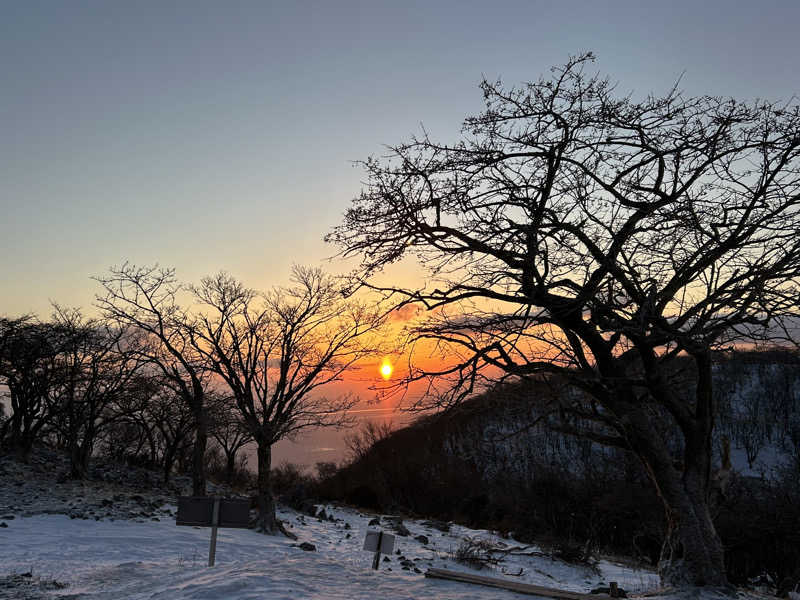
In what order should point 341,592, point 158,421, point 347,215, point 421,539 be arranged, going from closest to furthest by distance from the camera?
point 341,592 → point 347,215 → point 421,539 → point 158,421

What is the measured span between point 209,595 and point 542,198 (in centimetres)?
719

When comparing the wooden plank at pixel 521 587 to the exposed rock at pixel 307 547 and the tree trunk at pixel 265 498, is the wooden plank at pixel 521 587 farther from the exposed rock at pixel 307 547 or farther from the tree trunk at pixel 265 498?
the tree trunk at pixel 265 498

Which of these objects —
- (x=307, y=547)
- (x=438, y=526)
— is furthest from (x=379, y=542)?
(x=438, y=526)

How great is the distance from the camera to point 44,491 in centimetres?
1848

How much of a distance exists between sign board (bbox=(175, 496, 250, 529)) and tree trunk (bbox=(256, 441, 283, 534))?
8.10 m

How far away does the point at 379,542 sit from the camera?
1071 cm

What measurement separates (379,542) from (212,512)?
3068 mm

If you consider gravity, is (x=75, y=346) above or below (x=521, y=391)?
above

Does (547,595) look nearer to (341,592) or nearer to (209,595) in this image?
(341,592)

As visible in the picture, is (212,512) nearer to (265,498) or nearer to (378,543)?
(378,543)

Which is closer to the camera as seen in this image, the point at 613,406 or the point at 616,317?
the point at 616,317

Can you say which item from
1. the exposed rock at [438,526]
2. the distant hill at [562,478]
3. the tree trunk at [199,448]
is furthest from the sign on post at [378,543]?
the distant hill at [562,478]

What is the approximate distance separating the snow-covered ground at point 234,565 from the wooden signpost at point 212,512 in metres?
0.70

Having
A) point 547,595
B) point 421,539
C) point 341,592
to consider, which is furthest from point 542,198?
point 421,539
